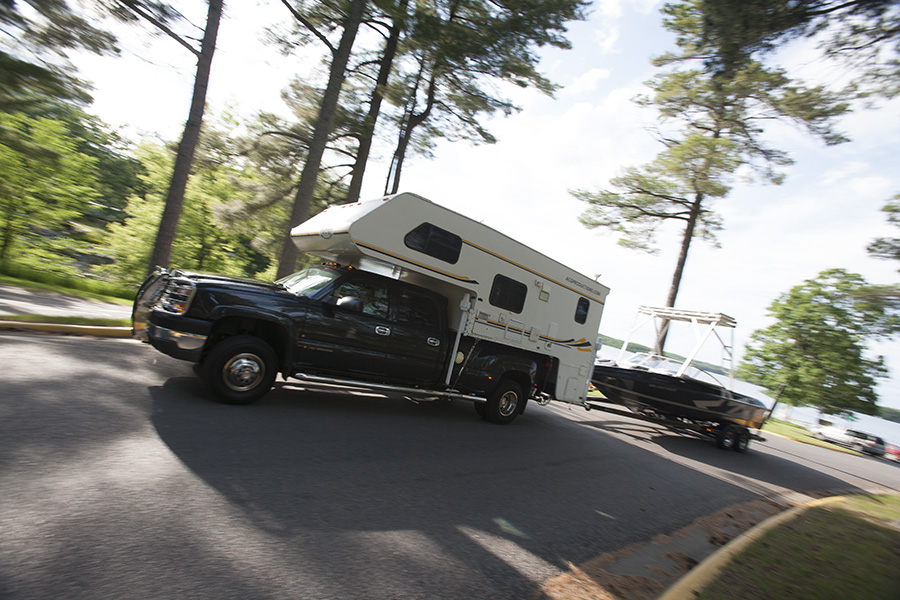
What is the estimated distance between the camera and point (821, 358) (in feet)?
107

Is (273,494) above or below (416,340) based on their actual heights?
below

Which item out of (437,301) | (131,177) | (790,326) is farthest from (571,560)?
(131,177)

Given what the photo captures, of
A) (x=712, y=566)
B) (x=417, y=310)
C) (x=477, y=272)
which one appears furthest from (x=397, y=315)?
(x=712, y=566)

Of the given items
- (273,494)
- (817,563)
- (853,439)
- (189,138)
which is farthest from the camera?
(853,439)

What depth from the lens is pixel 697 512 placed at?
596cm

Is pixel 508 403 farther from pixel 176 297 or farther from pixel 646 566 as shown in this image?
pixel 176 297

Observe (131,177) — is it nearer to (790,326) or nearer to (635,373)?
(635,373)

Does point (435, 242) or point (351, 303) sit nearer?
point (351, 303)

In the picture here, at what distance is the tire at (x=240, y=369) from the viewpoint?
5.54 metres

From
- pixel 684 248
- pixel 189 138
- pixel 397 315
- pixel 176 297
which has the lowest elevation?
pixel 176 297

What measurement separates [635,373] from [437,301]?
6091mm

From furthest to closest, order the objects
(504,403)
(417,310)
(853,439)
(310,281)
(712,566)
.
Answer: (853,439)
(504,403)
(417,310)
(310,281)
(712,566)

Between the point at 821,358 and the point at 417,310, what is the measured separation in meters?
36.7

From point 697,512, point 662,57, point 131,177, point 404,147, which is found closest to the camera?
→ point 697,512
